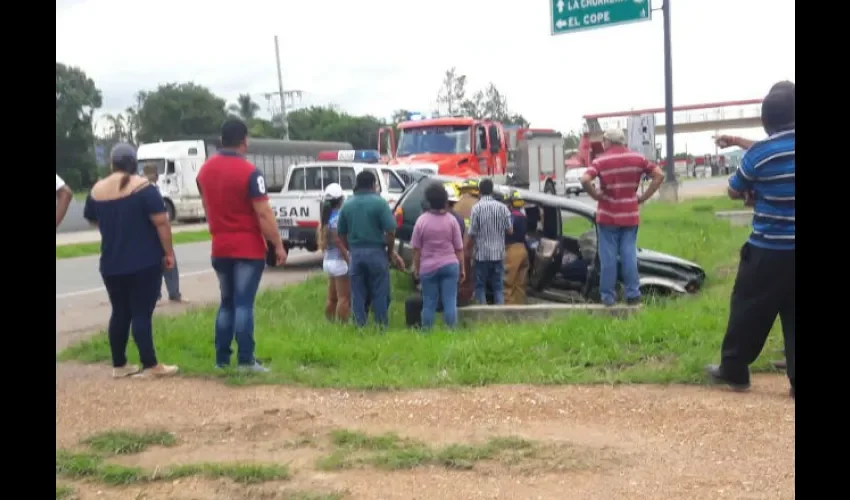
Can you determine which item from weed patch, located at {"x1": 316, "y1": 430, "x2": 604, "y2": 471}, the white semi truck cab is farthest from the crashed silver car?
the white semi truck cab

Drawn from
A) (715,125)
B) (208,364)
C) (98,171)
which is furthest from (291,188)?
(98,171)

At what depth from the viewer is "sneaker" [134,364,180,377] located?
7.23 metres

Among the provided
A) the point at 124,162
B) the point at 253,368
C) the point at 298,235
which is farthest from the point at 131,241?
the point at 298,235

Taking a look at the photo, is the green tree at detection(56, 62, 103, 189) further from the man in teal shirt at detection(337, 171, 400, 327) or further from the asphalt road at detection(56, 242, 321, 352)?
the man in teal shirt at detection(337, 171, 400, 327)

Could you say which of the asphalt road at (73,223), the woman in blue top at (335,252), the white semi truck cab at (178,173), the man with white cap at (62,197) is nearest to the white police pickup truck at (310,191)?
the woman in blue top at (335,252)

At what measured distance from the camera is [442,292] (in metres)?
8.78

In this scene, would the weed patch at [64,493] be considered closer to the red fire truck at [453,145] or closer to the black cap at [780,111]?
the black cap at [780,111]

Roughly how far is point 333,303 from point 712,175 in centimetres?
8184

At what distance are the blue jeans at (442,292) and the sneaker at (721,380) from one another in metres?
2.88

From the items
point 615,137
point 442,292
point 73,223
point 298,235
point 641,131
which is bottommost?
point 73,223

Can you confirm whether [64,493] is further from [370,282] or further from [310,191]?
[310,191]

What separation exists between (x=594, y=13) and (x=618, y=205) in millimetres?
13363

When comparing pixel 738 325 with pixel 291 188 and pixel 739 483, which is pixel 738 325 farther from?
pixel 291 188

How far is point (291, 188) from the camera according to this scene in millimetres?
16375
